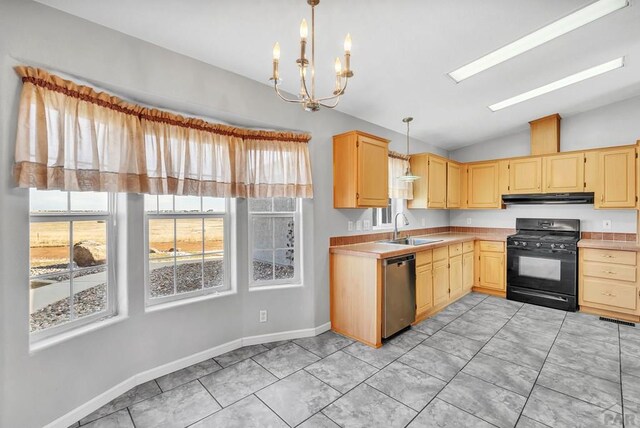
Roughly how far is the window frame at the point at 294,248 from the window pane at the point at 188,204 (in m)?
0.49

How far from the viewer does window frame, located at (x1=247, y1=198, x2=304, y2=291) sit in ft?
9.91

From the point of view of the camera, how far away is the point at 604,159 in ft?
12.9

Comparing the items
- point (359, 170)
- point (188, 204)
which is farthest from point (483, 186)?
point (188, 204)

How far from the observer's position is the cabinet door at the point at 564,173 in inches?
163

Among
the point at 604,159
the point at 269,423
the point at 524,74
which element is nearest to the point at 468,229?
the point at 604,159

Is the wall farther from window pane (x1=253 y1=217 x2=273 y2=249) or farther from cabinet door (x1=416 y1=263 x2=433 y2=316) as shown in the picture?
window pane (x1=253 y1=217 x2=273 y2=249)

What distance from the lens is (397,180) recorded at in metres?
4.31

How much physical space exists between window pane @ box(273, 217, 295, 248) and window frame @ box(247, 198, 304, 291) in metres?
0.04

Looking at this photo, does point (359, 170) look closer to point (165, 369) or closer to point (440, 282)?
point (440, 282)

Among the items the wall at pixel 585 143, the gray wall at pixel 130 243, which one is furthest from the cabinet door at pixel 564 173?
the gray wall at pixel 130 243

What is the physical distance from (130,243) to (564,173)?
218 inches

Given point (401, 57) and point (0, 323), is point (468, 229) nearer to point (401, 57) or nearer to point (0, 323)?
point (401, 57)

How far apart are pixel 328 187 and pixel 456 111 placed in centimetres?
217

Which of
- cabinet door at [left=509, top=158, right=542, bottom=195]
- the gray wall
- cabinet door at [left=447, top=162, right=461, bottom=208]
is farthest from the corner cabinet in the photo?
cabinet door at [left=509, top=158, right=542, bottom=195]
